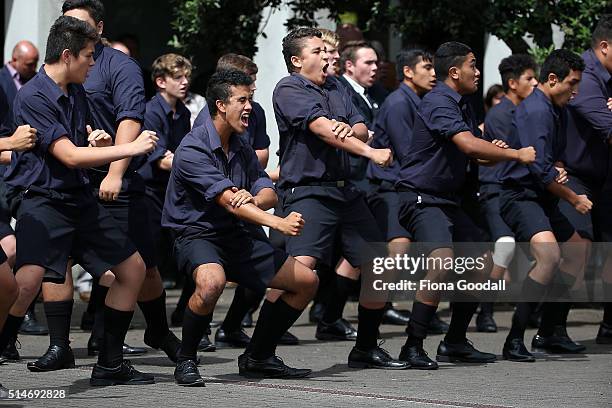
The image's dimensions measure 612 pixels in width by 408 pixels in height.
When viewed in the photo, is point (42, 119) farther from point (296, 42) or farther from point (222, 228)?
point (296, 42)

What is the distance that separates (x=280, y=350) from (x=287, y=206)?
5.59ft

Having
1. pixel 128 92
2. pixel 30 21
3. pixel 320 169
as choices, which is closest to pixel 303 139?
pixel 320 169

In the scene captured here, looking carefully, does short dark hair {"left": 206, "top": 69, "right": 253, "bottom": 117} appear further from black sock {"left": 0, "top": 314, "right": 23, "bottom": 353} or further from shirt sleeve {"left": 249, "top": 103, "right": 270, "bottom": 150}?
shirt sleeve {"left": 249, "top": 103, "right": 270, "bottom": 150}

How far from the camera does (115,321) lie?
337 inches

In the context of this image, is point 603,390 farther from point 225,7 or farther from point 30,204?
point 225,7

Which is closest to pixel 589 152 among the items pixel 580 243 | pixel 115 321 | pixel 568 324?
pixel 580 243

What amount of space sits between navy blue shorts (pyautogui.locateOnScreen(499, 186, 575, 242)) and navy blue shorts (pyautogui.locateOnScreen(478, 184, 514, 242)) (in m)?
1.22

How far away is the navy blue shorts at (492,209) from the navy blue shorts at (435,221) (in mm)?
1981

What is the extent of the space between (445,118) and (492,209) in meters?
2.54

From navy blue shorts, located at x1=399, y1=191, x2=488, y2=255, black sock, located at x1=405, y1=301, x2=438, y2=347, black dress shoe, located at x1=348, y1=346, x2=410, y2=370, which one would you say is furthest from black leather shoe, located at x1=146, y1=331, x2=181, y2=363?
navy blue shorts, located at x1=399, y1=191, x2=488, y2=255

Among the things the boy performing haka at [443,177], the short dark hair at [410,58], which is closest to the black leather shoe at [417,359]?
the boy performing haka at [443,177]

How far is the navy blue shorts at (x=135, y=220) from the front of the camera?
9773mm

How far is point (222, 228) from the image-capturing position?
28.6 ft

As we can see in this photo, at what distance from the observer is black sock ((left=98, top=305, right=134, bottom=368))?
8523mm
